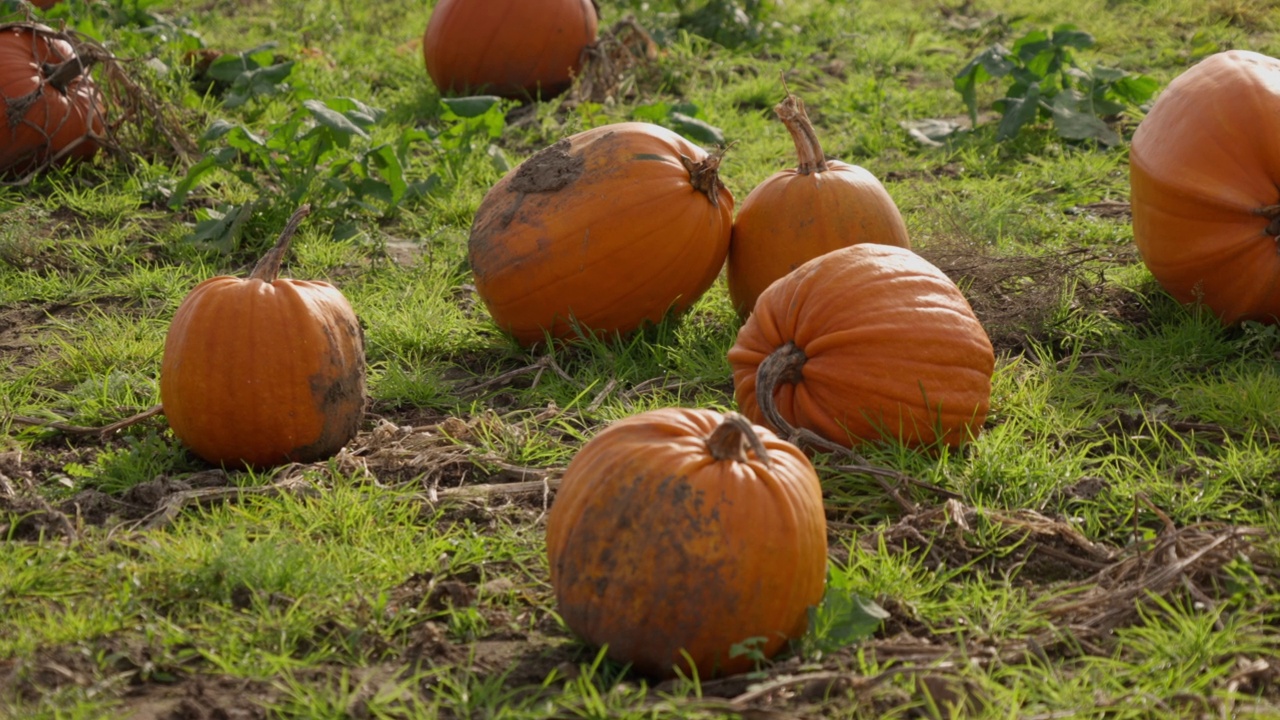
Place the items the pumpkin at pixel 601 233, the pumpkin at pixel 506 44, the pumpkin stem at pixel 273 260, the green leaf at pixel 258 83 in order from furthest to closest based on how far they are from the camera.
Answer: the pumpkin at pixel 506 44, the green leaf at pixel 258 83, the pumpkin at pixel 601 233, the pumpkin stem at pixel 273 260

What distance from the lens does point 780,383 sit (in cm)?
353

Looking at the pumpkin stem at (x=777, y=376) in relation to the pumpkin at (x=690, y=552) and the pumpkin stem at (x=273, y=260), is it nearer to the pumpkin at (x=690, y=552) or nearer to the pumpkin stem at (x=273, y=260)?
the pumpkin at (x=690, y=552)

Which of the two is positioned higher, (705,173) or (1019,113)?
(705,173)

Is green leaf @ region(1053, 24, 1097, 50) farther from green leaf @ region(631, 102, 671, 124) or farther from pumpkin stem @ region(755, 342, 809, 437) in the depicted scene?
pumpkin stem @ region(755, 342, 809, 437)

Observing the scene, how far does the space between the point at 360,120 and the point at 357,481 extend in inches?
87.7

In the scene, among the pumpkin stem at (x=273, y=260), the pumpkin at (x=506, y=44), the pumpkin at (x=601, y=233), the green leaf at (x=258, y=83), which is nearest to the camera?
the pumpkin stem at (x=273, y=260)

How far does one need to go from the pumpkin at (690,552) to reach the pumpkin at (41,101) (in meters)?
4.45

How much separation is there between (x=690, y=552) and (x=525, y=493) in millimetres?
1053

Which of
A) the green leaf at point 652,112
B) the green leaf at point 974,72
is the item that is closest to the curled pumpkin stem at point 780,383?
the green leaf at point 652,112

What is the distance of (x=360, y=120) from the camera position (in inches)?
206

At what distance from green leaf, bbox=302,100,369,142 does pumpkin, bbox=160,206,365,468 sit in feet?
4.61

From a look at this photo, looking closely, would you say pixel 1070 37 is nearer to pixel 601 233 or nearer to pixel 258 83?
pixel 601 233

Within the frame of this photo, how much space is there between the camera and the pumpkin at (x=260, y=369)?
3441 mm

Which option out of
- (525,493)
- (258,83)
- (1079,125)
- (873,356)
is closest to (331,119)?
(258,83)
